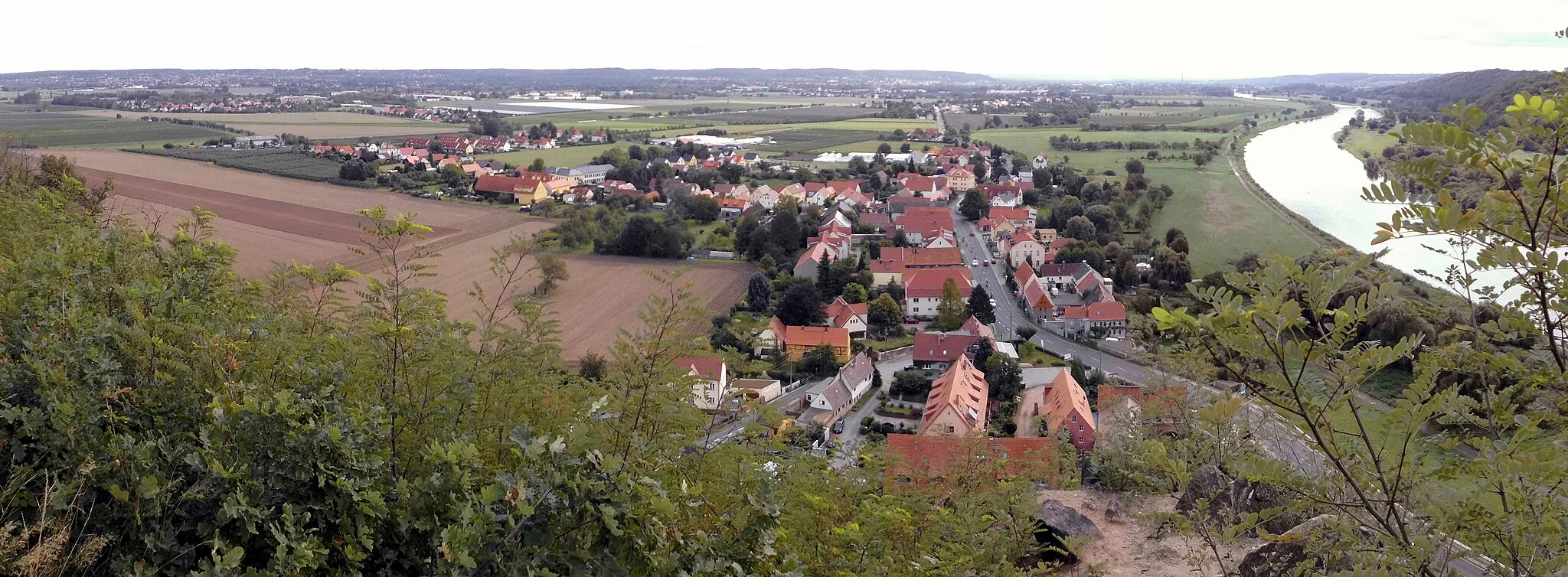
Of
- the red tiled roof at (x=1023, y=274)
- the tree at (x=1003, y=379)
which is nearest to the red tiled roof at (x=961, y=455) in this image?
the tree at (x=1003, y=379)

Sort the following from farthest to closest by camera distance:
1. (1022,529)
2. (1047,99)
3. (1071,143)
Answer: (1047,99) < (1071,143) < (1022,529)

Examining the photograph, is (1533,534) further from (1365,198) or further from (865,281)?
(865,281)


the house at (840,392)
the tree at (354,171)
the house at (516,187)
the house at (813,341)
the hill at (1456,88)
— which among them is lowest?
the house at (840,392)

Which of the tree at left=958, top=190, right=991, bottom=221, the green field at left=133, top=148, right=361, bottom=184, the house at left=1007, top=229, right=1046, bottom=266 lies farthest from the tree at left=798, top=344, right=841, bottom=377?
the green field at left=133, top=148, right=361, bottom=184

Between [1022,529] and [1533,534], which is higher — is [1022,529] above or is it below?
below

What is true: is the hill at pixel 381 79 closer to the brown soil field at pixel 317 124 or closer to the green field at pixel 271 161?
the brown soil field at pixel 317 124

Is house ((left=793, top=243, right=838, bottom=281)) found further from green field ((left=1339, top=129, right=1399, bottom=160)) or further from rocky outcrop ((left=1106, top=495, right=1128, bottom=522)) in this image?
green field ((left=1339, top=129, right=1399, bottom=160))

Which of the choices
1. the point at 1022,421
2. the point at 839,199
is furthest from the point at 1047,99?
the point at 1022,421

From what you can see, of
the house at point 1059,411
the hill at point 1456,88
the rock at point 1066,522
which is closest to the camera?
the rock at point 1066,522
